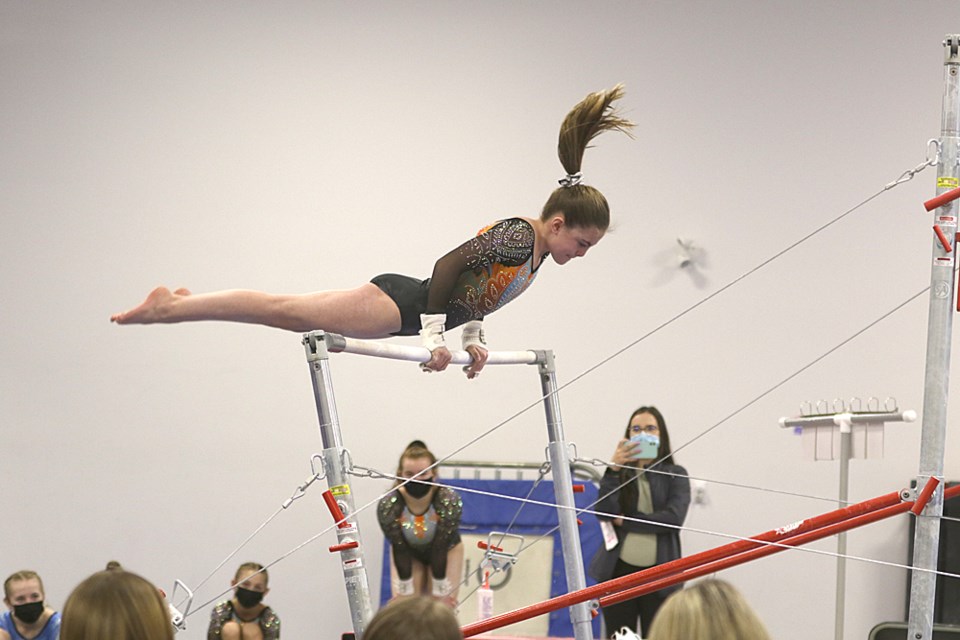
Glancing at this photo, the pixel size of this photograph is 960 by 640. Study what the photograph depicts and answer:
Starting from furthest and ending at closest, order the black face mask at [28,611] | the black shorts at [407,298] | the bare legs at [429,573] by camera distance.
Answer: the bare legs at [429,573]
the black face mask at [28,611]
the black shorts at [407,298]

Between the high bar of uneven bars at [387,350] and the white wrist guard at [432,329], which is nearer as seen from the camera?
the high bar of uneven bars at [387,350]

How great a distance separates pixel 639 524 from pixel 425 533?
3.53 feet

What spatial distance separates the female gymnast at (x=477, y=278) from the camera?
3145 mm

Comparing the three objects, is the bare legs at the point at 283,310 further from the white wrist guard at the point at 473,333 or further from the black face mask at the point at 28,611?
the black face mask at the point at 28,611

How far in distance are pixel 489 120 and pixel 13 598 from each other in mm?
3503

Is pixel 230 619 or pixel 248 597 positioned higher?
pixel 248 597

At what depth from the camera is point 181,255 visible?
21.6 feet

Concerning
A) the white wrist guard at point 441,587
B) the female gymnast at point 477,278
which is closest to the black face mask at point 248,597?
the white wrist guard at point 441,587

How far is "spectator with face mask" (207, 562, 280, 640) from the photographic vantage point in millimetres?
5277

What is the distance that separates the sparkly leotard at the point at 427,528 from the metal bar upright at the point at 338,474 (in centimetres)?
255

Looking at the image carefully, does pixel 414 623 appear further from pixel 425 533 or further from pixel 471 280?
pixel 425 533

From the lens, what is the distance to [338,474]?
110 inches

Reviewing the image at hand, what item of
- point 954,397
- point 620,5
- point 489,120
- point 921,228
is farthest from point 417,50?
point 954,397

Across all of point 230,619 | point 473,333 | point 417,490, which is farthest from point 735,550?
point 230,619
